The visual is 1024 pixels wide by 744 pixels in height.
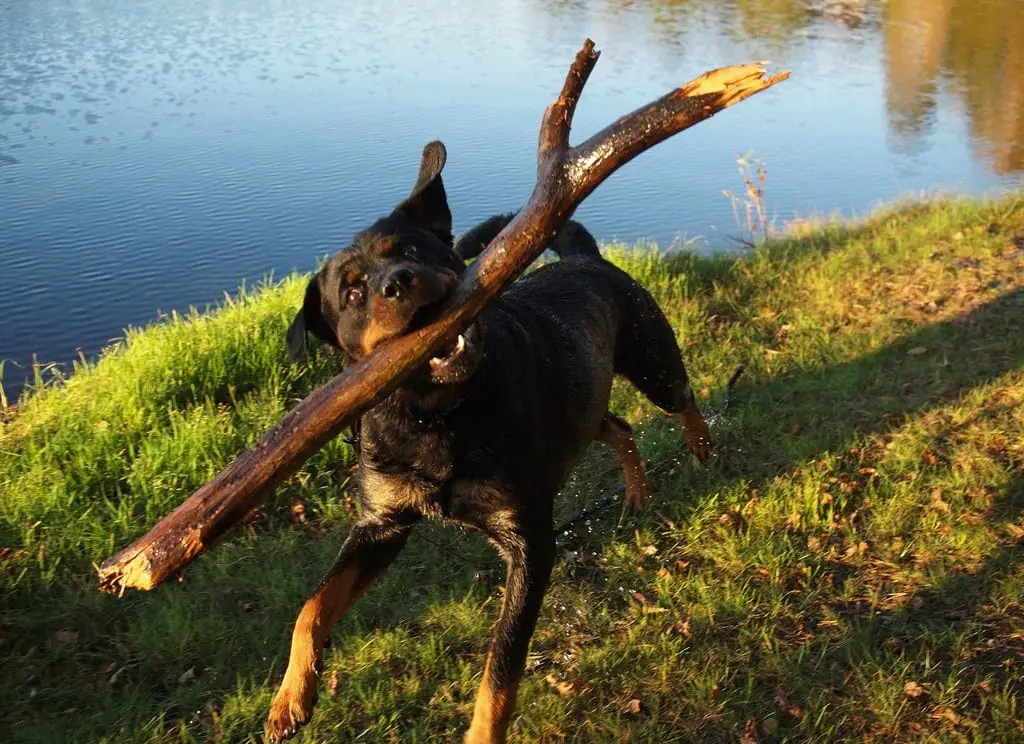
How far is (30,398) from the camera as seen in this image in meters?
5.80

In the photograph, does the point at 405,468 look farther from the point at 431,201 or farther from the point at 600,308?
the point at 600,308

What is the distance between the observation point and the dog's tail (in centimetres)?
431

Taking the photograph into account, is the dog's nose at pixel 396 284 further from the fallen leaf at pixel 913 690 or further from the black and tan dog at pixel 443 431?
the fallen leaf at pixel 913 690

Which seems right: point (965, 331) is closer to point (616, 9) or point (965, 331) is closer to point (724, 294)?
point (724, 294)

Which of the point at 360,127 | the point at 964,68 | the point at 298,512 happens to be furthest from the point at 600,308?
the point at 964,68

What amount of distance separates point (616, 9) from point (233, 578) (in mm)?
19032

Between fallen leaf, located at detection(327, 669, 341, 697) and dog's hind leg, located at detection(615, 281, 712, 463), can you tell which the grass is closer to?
fallen leaf, located at detection(327, 669, 341, 697)

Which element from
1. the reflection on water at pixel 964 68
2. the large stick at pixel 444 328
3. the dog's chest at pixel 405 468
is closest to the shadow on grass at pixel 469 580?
the dog's chest at pixel 405 468

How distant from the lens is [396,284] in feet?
9.28

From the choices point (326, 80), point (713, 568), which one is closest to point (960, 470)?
point (713, 568)

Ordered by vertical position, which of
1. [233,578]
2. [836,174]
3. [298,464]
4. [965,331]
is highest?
[298,464]

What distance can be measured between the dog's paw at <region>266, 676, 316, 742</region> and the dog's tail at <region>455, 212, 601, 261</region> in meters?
1.89

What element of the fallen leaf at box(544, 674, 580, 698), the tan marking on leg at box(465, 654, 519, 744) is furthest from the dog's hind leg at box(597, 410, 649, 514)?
the tan marking on leg at box(465, 654, 519, 744)

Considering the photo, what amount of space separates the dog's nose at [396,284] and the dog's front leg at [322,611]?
964 mm
